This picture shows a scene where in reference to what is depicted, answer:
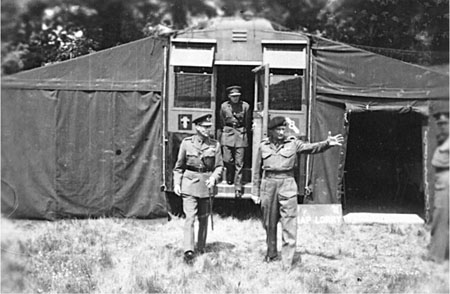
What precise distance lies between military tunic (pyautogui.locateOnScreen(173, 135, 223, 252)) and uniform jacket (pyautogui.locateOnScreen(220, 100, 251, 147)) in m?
0.52

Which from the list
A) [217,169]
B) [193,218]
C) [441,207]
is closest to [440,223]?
[441,207]

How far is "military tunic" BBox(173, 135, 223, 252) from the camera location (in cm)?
512

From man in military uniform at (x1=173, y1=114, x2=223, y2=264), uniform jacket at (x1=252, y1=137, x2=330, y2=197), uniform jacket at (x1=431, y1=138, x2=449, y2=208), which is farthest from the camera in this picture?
man in military uniform at (x1=173, y1=114, x2=223, y2=264)

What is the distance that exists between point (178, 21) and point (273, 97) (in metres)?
1.24

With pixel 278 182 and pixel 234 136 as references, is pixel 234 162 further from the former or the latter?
pixel 278 182

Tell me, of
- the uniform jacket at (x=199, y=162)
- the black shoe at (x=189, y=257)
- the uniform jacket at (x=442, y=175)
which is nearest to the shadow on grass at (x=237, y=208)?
the uniform jacket at (x=199, y=162)

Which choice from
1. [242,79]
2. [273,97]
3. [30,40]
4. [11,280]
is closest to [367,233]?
[273,97]

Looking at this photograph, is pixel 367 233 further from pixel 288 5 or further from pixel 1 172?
pixel 1 172

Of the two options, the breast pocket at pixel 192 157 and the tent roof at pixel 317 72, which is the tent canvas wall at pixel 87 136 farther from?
the breast pocket at pixel 192 157

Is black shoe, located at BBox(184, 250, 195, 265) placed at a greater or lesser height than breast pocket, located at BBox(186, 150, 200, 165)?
lesser

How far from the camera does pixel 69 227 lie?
507cm

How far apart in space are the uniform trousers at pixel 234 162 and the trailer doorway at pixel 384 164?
52.5 inches

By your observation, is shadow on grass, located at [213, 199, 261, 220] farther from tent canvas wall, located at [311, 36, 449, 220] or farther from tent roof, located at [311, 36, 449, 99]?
tent roof, located at [311, 36, 449, 99]

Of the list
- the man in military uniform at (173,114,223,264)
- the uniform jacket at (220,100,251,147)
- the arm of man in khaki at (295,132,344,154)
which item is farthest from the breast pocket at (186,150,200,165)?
the arm of man in khaki at (295,132,344,154)
